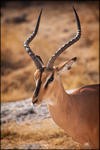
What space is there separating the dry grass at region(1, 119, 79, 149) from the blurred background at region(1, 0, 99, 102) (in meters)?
2.97

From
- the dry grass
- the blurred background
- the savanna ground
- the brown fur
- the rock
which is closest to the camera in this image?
the brown fur

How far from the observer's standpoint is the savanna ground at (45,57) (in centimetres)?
748

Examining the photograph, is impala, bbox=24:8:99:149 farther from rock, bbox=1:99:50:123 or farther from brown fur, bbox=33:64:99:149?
rock, bbox=1:99:50:123

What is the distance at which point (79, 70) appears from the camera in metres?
13.6

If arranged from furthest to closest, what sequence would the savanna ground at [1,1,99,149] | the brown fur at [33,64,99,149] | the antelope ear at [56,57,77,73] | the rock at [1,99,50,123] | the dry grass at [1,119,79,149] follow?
the rock at [1,99,50,123], the savanna ground at [1,1,99,149], the dry grass at [1,119,79,149], the antelope ear at [56,57,77,73], the brown fur at [33,64,99,149]

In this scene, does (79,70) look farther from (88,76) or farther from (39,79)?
(39,79)

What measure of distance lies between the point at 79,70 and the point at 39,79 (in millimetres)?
9945

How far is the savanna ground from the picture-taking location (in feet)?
24.5

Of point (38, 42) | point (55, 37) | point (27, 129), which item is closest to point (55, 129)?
point (27, 129)

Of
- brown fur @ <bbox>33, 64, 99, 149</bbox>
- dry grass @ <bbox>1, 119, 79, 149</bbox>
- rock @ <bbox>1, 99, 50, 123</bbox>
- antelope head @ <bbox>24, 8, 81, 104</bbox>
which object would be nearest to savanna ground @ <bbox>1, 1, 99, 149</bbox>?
dry grass @ <bbox>1, 119, 79, 149</bbox>

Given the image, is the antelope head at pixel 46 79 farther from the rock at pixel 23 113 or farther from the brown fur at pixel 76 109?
Answer: the rock at pixel 23 113

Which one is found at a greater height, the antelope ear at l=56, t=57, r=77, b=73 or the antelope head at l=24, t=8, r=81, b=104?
the antelope ear at l=56, t=57, r=77, b=73

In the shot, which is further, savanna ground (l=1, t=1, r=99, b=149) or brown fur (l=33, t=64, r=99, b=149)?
savanna ground (l=1, t=1, r=99, b=149)

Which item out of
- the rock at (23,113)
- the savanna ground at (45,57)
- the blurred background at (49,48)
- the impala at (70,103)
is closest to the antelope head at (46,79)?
the impala at (70,103)
